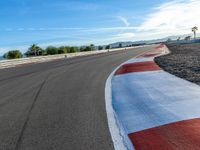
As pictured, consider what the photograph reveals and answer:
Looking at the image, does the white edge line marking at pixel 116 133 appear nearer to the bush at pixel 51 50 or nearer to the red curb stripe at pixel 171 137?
the red curb stripe at pixel 171 137

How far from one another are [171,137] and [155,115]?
4.62ft

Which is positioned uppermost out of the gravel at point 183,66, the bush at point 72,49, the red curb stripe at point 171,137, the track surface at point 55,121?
the gravel at point 183,66

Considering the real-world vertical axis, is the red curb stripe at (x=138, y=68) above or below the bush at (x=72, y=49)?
above

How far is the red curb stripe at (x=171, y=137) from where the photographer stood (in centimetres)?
466

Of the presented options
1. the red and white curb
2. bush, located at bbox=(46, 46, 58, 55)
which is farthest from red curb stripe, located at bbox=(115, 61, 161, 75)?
bush, located at bbox=(46, 46, 58, 55)

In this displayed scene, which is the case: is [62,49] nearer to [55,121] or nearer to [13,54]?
[13,54]

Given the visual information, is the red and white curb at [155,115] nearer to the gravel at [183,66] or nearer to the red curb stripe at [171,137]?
the red curb stripe at [171,137]

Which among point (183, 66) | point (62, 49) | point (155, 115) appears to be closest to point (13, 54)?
point (62, 49)

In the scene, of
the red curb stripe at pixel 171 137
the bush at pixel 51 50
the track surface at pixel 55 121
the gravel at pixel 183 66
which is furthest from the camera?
the bush at pixel 51 50

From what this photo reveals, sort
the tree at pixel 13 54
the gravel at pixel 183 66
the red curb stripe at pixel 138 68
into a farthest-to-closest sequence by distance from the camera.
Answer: the tree at pixel 13 54 → the red curb stripe at pixel 138 68 → the gravel at pixel 183 66

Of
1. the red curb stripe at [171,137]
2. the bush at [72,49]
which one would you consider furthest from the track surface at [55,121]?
the bush at [72,49]

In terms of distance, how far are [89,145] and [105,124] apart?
3.85 feet

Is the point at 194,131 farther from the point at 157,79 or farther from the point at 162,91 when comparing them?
the point at 157,79

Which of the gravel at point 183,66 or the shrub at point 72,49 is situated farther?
the shrub at point 72,49
